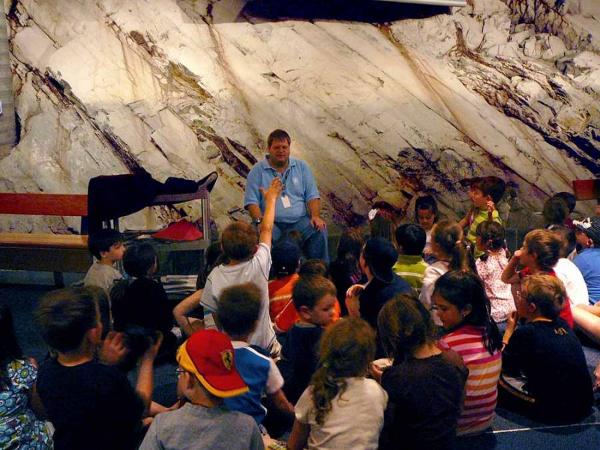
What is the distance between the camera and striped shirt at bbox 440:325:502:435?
9.27 feet

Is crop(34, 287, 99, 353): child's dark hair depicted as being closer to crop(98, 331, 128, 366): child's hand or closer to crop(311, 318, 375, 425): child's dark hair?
crop(98, 331, 128, 366): child's hand

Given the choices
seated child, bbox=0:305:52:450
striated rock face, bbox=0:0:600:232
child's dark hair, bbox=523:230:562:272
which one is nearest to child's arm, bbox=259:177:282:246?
child's dark hair, bbox=523:230:562:272

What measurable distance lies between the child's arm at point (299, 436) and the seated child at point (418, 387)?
0.90 feet

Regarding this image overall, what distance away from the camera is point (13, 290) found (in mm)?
5508

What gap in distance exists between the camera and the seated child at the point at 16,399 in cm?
217

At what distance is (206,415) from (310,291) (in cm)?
98

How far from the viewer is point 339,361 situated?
2213 mm

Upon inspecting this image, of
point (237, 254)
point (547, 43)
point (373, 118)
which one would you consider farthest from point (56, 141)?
point (547, 43)

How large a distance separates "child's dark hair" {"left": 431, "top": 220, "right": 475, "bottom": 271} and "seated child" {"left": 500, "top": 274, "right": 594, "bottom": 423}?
1.62 ft

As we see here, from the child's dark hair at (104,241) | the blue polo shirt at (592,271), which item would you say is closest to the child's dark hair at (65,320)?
the child's dark hair at (104,241)

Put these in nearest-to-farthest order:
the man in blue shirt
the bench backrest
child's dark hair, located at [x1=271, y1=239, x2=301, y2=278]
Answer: child's dark hair, located at [x1=271, y1=239, x2=301, y2=278], the man in blue shirt, the bench backrest

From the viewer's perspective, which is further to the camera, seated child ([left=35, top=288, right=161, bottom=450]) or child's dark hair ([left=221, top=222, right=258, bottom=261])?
child's dark hair ([left=221, top=222, right=258, bottom=261])

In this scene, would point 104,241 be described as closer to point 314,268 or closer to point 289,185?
point 314,268

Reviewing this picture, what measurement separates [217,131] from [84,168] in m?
1.27
